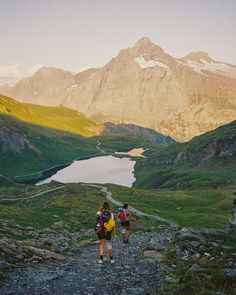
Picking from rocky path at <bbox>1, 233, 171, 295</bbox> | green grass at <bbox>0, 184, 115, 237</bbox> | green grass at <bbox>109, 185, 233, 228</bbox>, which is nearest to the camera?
rocky path at <bbox>1, 233, 171, 295</bbox>

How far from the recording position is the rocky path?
72.3ft

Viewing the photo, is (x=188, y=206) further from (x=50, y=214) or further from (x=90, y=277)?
(x=90, y=277)

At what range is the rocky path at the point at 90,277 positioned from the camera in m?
22.0

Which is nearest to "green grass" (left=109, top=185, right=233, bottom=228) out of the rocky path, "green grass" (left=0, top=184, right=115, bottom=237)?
"green grass" (left=0, top=184, right=115, bottom=237)

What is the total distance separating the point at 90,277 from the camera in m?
24.9

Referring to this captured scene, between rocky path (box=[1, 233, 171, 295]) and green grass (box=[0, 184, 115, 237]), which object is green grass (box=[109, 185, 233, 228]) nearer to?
green grass (box=[0, 184, 115, 237])

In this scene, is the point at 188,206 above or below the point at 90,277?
above

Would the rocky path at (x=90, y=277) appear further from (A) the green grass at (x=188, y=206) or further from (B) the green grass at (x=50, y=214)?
(A) the green grass at (x=188, y=206)

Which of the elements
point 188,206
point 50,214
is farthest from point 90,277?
point 188,206

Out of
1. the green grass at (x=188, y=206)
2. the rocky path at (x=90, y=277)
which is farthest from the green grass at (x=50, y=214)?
the rocky path at (x=90, y=277)

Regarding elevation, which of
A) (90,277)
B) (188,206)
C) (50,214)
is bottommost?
(90,277)

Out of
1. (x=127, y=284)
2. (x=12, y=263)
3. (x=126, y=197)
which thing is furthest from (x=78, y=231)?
(x=126, y=197)

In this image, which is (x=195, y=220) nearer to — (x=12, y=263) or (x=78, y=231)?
(x=78, y=231)

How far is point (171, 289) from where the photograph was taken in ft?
72.3
